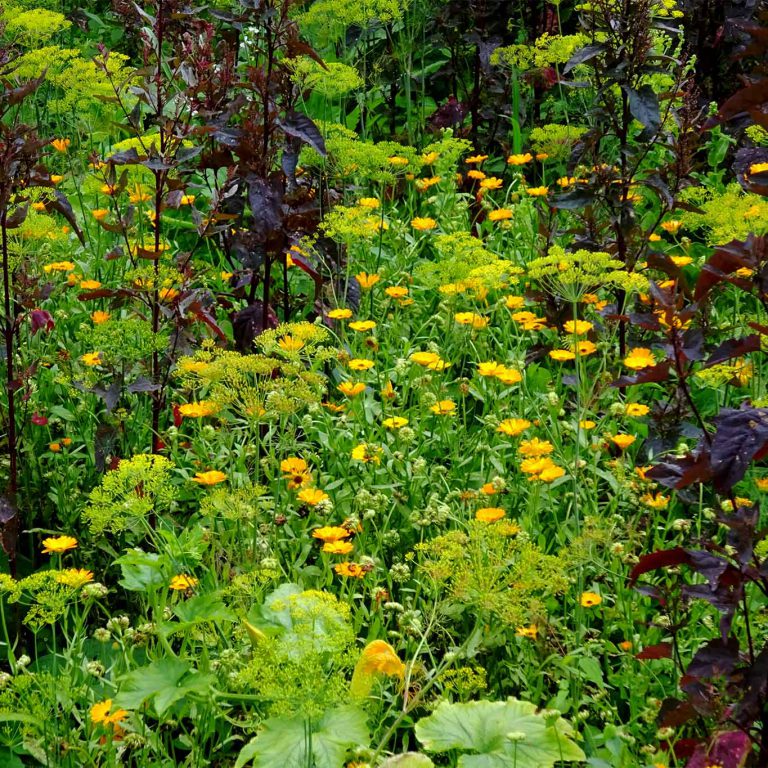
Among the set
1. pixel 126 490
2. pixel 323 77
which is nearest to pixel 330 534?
pixel 126 490

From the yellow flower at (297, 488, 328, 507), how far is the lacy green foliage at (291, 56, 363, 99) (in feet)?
4.99

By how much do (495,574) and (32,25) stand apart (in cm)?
278

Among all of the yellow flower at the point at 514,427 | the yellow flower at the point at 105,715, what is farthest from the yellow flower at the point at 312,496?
the yellow flower at the point at 105,715

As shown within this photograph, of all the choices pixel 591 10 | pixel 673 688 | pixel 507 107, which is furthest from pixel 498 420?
pixel 507 107

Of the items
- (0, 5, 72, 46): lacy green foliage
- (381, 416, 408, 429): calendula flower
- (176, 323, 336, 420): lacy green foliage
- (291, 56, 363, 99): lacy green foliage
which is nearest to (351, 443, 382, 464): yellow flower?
(381, 416, 408, 429): calendula flower

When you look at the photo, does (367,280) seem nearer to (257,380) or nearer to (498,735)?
(257,380)

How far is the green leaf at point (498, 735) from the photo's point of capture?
6.12 ft

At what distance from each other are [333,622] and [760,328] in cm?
Result: 88

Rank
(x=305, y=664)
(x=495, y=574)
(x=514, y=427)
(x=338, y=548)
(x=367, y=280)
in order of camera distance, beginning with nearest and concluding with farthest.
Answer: (x=305, y=664) < (x=495, y=574) < (x=338, y=548) < (x=514, y=427) < (x=367, y=280)

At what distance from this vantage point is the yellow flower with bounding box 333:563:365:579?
7.84 ft

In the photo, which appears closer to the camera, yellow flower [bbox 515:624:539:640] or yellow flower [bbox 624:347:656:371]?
yellow flower [bbox 515:624:539:640]

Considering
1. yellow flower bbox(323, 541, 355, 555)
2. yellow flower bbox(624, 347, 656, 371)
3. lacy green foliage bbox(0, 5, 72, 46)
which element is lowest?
yellow flower bbox(323, 541, 355, 555)

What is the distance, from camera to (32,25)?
12.3 feet

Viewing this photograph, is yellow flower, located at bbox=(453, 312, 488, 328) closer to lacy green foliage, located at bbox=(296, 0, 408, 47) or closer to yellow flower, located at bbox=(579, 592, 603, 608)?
yellow flower, located at bbox=(579, 592, 603, 608)
